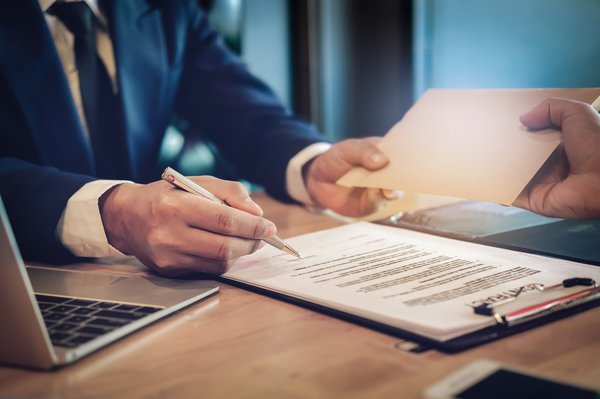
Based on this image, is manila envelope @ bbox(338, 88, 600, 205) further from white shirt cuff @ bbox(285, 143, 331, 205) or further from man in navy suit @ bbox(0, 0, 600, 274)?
white shirt cuff @ bbox(285, 143, 331, 205)

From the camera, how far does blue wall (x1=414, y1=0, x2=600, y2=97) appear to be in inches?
44.4

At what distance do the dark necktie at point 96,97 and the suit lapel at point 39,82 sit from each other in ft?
0.24

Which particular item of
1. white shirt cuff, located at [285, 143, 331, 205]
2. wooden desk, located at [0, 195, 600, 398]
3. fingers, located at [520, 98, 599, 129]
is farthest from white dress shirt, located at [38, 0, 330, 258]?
fingers, located at [520, 98, 599, 129]

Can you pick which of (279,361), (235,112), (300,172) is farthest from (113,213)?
(235,112)

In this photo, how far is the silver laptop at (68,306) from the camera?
1.54ft

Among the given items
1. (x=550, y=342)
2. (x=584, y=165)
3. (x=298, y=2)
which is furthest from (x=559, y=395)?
(x=298, y=2)

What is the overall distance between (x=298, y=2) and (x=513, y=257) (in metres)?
2.01

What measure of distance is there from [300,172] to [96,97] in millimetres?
426

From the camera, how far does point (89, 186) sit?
0.79 meters

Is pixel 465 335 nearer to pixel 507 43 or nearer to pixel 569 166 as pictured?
pixel 569 166

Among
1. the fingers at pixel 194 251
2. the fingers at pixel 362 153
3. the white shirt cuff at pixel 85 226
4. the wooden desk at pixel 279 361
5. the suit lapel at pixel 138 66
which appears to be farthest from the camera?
the suit lapel at pixel 138 66

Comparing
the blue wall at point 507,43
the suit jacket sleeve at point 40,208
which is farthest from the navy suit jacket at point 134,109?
the blue wall at point 507,43

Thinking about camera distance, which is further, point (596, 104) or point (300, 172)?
point (300, 172)

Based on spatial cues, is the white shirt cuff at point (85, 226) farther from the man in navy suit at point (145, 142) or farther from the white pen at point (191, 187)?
the white pen at point (191, 187)
